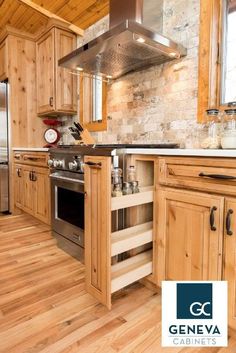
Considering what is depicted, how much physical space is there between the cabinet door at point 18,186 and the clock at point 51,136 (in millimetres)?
533

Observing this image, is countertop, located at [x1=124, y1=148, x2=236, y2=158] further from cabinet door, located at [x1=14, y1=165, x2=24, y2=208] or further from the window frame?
cabinet door, located at [x1=14, y1=165, x2=24, y2=208]

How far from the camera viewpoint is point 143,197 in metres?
1.51

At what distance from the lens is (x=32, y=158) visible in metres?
2.95

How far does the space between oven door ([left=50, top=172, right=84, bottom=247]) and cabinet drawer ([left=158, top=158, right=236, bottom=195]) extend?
2.42 feet

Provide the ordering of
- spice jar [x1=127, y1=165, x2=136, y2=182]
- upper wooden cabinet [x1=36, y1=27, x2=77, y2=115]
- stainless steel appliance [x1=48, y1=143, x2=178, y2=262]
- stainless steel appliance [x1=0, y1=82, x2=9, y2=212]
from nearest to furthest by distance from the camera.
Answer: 1. spice jar [x1=127, y1=165, x2=136, y2=182]
2. stainless steel appliance [x1=48, y1=143, x2=178, y2=262]
3. upper wooden cabinet [x1=36, y1=27, x2=77, y2=115]
4. stainless steel appliance [x1=0, y1=82, x2=9, y2=212]

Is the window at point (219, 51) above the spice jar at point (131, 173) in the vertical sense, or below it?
above

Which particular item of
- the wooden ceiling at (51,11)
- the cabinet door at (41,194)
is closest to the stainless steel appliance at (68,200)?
the cabinet door at (41,194)

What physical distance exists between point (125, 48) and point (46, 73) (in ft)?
5.75

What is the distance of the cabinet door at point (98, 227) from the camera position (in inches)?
53.6

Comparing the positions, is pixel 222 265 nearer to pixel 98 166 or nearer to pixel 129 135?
pixel 98 166

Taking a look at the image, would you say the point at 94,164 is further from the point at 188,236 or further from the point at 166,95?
the point at 166,95

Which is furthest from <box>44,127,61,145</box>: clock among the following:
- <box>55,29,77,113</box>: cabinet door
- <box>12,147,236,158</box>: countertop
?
<box>12,147,236,158</box>: countertop

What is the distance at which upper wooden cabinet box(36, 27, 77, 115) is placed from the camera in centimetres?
310

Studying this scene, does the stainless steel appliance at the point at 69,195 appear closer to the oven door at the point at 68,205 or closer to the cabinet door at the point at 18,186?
the oven door at the point at 68,205
